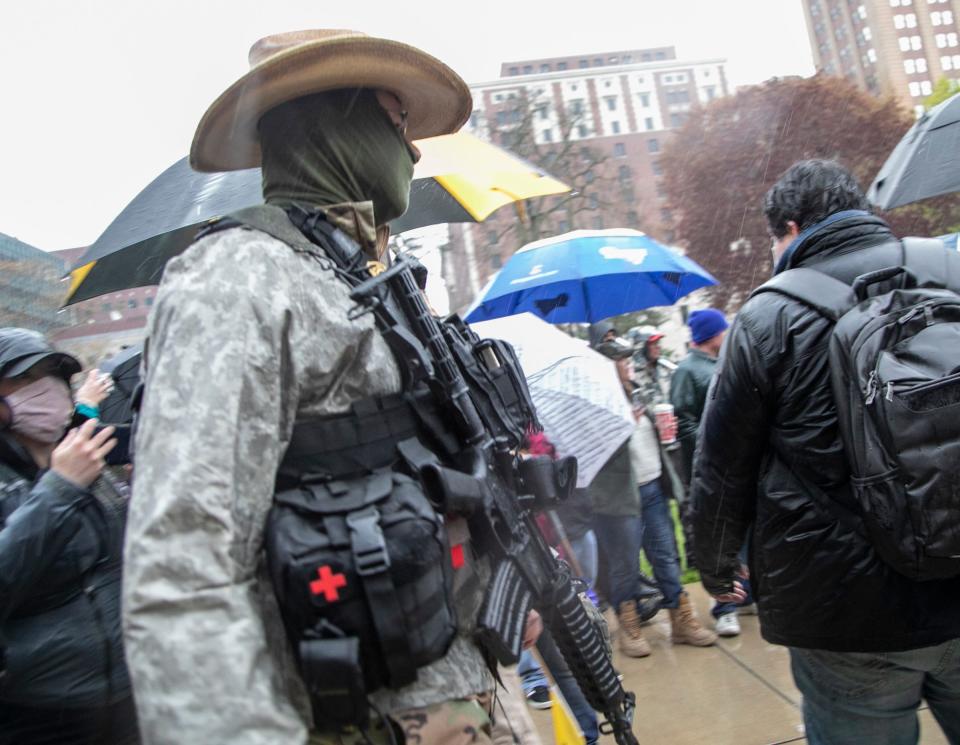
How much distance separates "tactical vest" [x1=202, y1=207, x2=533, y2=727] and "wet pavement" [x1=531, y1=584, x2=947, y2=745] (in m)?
2.81

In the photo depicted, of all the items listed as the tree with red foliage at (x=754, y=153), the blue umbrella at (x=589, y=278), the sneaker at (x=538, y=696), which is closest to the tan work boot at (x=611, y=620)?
the sneaker at (x=538, y=696)

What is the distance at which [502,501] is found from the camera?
154cm

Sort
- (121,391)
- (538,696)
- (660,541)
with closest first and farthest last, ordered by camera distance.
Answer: (121,391) < (538,696) < (660,541)

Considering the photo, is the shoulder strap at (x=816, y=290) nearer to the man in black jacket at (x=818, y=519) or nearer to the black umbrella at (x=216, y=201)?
the man in black jacket at (x=818, y=519)

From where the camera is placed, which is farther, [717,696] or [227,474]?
[717,696]

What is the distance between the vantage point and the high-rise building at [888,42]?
9047 mm

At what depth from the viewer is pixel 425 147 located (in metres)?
4.03

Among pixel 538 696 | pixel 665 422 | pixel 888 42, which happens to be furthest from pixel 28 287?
pixel 888 42

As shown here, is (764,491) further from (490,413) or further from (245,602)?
(245,602)

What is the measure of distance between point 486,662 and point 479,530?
250 millimetres

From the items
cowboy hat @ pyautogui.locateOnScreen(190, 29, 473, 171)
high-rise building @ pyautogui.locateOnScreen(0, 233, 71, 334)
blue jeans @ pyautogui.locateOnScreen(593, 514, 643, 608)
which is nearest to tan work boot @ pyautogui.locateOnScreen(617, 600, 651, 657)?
blue jeans @ pyautogui.locateOnScreen(593, 514, 643, 608)

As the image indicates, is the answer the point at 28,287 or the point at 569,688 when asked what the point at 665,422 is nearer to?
Result: the point at 569,688

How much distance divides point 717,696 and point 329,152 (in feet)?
11.6

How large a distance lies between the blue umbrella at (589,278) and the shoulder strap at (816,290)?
11.4 ft
